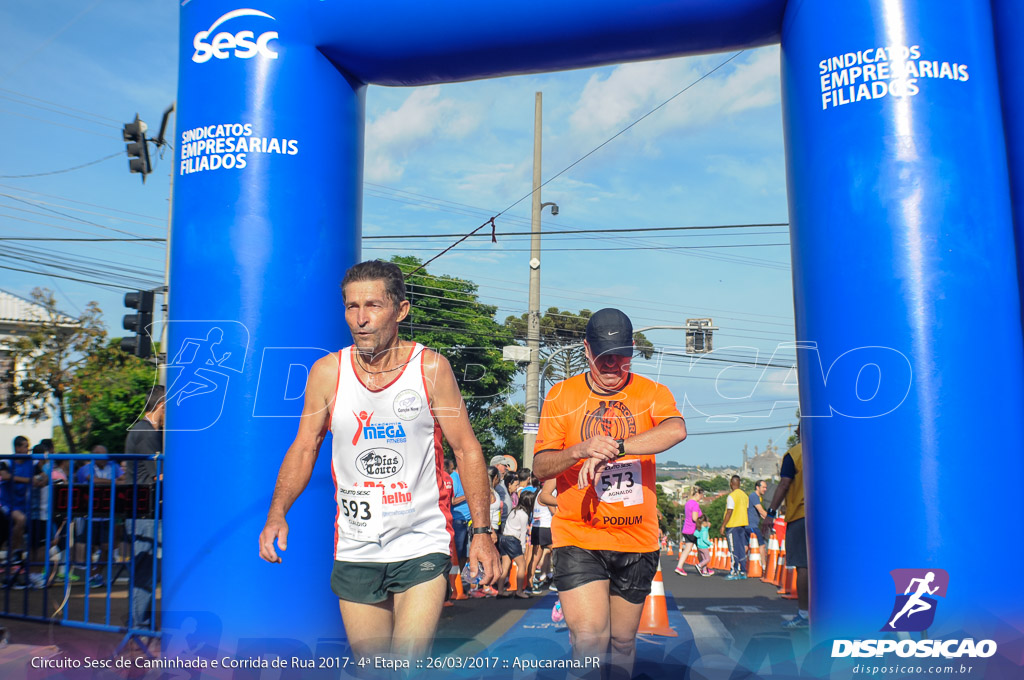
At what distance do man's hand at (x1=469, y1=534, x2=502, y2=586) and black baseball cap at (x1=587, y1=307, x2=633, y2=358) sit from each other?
4.21ft

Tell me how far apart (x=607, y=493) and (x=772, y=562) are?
10.8 metres

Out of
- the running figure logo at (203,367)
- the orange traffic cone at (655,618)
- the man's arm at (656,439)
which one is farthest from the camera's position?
the orange traffic cone at (655,618)

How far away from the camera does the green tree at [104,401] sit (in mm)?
21797

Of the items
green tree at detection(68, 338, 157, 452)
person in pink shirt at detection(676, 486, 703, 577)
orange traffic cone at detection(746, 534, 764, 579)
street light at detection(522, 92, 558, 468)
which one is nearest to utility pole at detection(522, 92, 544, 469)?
street light at detection(522, 92, 558, 468)

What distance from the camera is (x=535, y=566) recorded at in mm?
12414

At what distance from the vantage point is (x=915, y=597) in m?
4.31

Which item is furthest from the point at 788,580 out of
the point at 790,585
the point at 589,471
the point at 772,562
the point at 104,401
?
the point at 104,401

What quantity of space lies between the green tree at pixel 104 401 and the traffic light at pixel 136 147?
8.97 m

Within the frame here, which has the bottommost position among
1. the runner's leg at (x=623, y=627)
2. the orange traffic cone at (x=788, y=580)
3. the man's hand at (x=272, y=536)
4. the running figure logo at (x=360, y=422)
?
the orange traffic cone at (x=788, y=580)

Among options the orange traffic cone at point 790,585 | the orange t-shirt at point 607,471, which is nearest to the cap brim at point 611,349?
the orange t-shirt at point 607,471

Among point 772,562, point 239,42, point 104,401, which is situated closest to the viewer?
point 239,42

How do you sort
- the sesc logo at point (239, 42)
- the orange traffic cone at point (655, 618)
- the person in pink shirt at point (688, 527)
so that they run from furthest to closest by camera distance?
the person in pink shirt at point (688, 527), the orange traffic cone at point (655, 618), the sesc logo at point (239, 42)

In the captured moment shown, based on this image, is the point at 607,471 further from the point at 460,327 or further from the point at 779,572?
the point at 460,327

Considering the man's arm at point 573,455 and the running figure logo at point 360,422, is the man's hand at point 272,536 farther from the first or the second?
the man's arm at point 573,455
